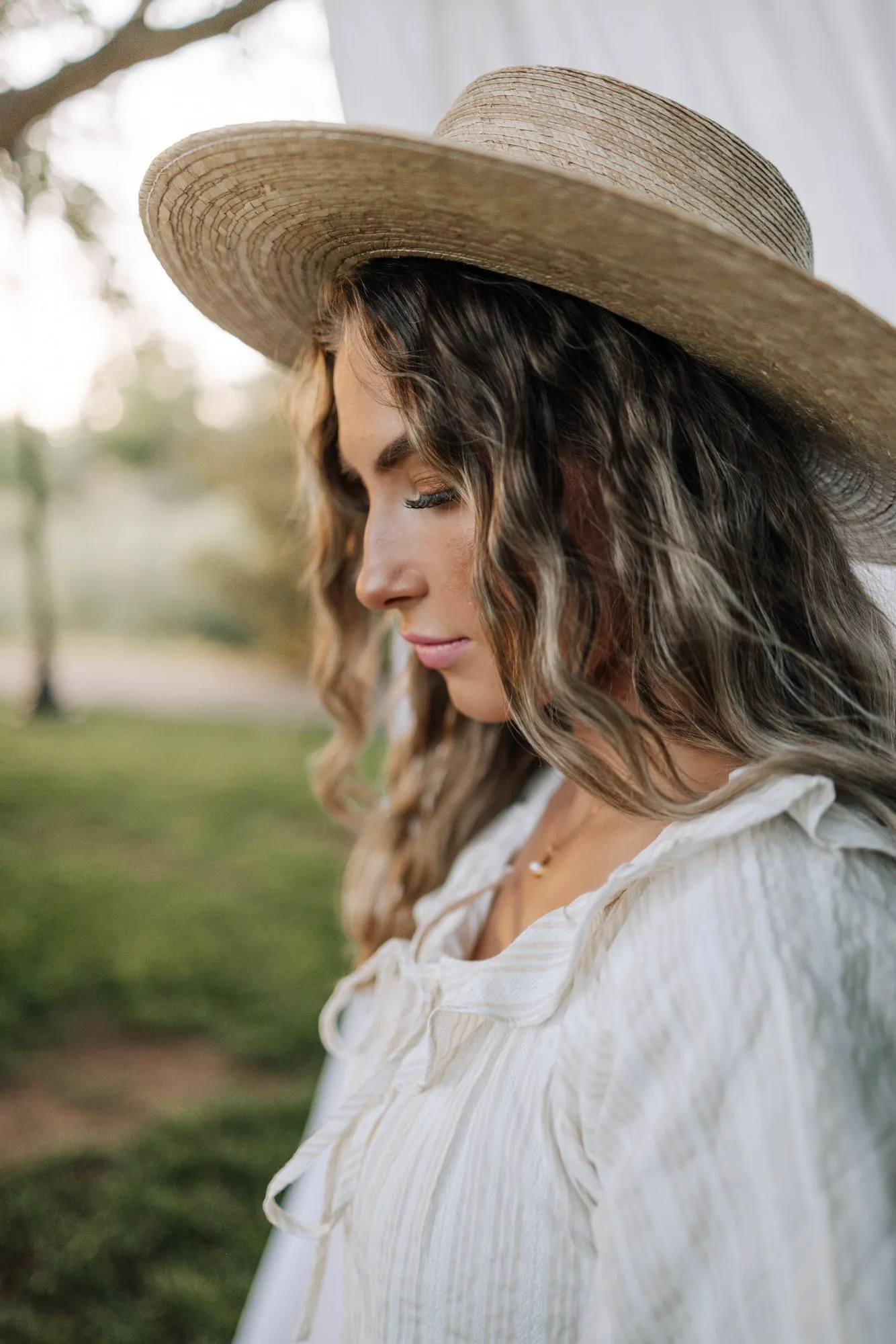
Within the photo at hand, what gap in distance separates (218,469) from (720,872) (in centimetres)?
745

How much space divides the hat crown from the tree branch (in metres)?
1.59

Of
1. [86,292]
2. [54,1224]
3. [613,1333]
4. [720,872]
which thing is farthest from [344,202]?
[86,292]

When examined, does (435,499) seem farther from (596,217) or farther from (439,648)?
(596,217)

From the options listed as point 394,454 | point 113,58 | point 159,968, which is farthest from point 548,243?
point 159,968

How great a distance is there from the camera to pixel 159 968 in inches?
168

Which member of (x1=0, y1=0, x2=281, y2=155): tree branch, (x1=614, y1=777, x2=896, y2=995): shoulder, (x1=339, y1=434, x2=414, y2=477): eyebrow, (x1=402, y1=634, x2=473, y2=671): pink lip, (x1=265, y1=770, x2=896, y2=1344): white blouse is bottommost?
(x1=265, y1=770, x2=896, y2=1344): white blouse

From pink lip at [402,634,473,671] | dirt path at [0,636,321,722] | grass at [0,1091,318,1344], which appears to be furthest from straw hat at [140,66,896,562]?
dirt path at [0,636,321,722]

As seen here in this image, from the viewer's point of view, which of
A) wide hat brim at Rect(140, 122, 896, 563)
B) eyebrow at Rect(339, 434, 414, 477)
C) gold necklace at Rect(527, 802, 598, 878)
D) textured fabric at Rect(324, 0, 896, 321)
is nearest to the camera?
wide hat brim at Rect(140, 122, 896, 563)

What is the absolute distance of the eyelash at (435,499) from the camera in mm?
989

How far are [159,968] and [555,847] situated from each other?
350 centimetres

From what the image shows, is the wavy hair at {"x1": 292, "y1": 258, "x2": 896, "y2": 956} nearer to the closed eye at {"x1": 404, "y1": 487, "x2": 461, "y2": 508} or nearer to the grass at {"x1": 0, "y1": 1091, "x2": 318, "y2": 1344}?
the closed eye at {"x1": 404, "y1": 487, "x2": 461, "y2": 508}

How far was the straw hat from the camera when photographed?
76 cm

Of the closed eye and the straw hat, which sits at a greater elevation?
the straw hat

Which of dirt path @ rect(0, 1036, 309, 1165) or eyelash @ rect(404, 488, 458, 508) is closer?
eyelash @ rect(404, 488, 458, 508)
